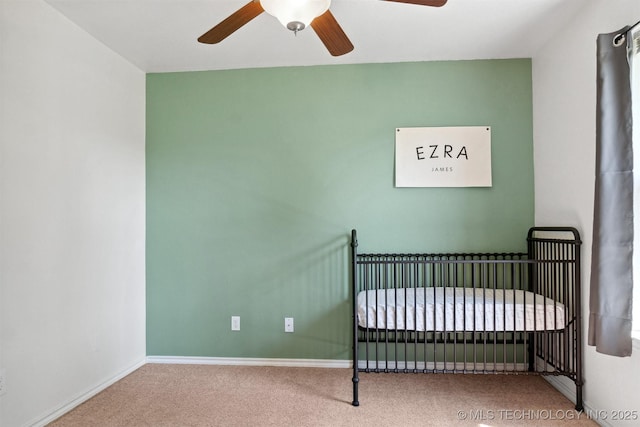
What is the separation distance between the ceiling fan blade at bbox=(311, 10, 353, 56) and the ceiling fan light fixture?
71 mm

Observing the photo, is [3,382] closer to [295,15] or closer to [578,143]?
[295,15]

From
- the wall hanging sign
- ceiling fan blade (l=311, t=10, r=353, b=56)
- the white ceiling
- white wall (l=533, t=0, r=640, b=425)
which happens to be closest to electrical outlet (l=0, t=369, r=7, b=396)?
the white ceiling

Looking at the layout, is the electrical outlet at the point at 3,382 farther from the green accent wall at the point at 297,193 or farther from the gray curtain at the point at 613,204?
the gray curtain at the point at 613,204

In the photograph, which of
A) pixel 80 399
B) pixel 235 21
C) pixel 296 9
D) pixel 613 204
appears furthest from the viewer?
pixel 80 399

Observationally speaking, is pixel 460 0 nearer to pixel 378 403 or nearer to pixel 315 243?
pixel 315 243

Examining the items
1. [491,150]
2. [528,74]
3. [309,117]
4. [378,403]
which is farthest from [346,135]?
[378,403]

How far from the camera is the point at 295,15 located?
1.49 meters

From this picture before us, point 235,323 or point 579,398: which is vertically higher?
point 235,323

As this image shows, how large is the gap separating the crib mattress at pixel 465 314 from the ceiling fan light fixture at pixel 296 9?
4.81 ft

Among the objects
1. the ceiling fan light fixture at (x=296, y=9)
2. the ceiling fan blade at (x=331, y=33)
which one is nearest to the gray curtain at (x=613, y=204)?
the ceiling fan blade at (x=331, y=33)

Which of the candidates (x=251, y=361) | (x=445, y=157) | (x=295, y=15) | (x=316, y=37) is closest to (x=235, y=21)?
(x=295, y=15)

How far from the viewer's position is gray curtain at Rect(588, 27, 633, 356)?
1.68 metres

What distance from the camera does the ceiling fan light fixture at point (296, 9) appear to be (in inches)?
57.1

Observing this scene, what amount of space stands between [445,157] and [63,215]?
8.00 ft
